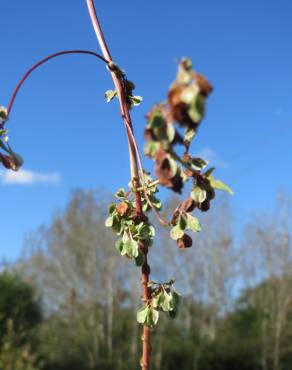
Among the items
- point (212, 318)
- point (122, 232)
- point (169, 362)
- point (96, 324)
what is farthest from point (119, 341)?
point (122, 232)

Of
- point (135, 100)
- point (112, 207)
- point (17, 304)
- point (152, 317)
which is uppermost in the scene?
point (17, 304)

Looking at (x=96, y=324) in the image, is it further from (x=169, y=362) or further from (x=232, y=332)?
(x=232, y=332)

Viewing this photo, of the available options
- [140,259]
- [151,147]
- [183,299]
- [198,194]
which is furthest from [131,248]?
[183,299]

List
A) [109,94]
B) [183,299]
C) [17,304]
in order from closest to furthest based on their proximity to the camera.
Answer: [109,94]
[17,304]
[183,299]

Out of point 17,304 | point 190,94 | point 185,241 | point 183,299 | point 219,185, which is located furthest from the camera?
point 183,299

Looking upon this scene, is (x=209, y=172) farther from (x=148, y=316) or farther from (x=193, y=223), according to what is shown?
(x=148, y=316)

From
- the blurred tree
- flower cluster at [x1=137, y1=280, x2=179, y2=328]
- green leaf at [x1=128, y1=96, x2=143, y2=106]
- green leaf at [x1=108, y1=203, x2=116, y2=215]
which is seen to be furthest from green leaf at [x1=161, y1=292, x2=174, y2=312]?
the blurred tree
